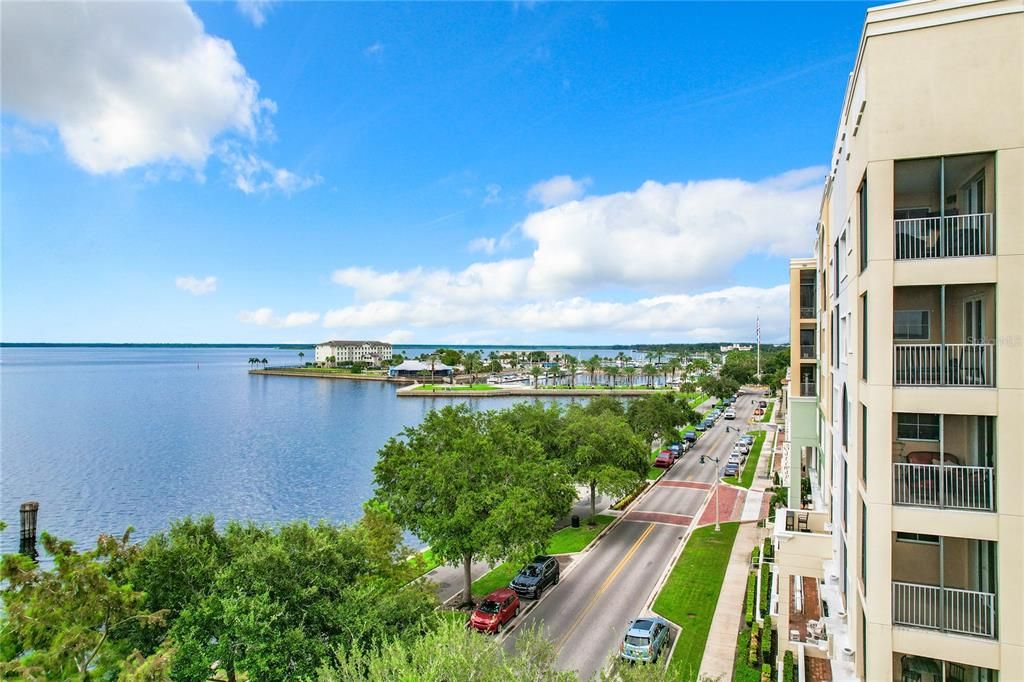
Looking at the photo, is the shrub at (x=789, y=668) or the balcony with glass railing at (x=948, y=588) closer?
the balcony with glass railing at (x=948, y=588)

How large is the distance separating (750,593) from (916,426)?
744 inches

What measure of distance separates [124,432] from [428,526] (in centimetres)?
7823

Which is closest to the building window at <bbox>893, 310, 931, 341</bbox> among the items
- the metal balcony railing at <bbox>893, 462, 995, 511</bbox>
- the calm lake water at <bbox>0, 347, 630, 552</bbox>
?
the metal balcony railing at <bbox>893, 462, 995, 511</bbox>

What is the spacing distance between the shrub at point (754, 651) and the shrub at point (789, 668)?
3.02ft

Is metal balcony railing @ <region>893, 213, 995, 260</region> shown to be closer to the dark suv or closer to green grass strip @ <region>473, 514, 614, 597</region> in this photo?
green grass strip @ <region>473, 514, 614, 597</region>

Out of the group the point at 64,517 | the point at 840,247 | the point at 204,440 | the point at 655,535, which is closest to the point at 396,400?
the point at 204,440

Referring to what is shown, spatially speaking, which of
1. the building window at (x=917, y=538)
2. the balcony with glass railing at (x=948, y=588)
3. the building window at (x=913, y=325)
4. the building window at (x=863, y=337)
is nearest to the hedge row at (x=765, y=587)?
the building window at (x=917, y=538)

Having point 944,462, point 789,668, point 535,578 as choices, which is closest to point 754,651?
point 789,668

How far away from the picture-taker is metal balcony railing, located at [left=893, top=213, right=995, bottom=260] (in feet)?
32.4

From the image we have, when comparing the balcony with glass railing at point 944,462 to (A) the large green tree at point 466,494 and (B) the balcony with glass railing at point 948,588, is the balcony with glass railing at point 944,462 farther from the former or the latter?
(A) the large green tree at point 466,494

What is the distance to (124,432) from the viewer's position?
273 ft

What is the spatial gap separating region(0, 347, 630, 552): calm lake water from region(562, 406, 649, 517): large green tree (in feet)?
63.2

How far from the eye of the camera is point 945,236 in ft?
33.6

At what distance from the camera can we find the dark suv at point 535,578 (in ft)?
89.1
